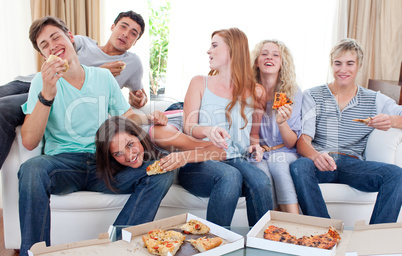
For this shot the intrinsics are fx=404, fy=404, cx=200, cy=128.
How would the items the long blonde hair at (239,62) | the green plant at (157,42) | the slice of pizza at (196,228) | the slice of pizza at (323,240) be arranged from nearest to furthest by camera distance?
the slice of pizza at (323,240), the slice of pizza at (196,228), the long blonde hair at (239,62), the green plant at (157,42)

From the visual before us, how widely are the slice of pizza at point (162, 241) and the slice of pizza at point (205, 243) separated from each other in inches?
2.0

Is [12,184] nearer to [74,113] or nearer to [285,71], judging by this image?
[74,113]

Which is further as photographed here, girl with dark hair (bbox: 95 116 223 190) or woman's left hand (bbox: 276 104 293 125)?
woman's left hand (bbox: 276 104 293 125)

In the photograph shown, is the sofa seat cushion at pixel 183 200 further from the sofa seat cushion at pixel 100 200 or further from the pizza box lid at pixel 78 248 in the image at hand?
the pizza box lid at pixel 78 248

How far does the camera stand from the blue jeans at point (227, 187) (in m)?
1.80

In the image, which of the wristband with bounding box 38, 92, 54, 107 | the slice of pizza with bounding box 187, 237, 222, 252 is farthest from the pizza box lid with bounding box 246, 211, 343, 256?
the wristband with bounding box 38, 92, 54, 107

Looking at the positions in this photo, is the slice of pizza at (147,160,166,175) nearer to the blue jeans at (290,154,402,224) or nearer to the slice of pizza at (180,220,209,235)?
the slice of pizza at (180,220,209,235)

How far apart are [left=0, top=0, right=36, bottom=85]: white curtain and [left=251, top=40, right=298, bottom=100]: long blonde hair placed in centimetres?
206

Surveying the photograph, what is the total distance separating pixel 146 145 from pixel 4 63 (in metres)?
1.96

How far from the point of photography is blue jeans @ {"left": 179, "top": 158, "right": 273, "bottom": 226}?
1.80 metres

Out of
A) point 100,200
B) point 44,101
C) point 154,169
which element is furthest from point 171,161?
point 44,101

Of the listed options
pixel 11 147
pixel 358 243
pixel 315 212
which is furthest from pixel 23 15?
pixel 358 243

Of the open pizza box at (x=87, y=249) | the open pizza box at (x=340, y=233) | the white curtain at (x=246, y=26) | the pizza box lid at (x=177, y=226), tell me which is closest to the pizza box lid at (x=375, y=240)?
→ the open pizza box at (x=340, y=233)

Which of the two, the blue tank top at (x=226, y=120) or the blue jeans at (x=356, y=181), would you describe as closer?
the blue jeans at (x=356, y=181)
